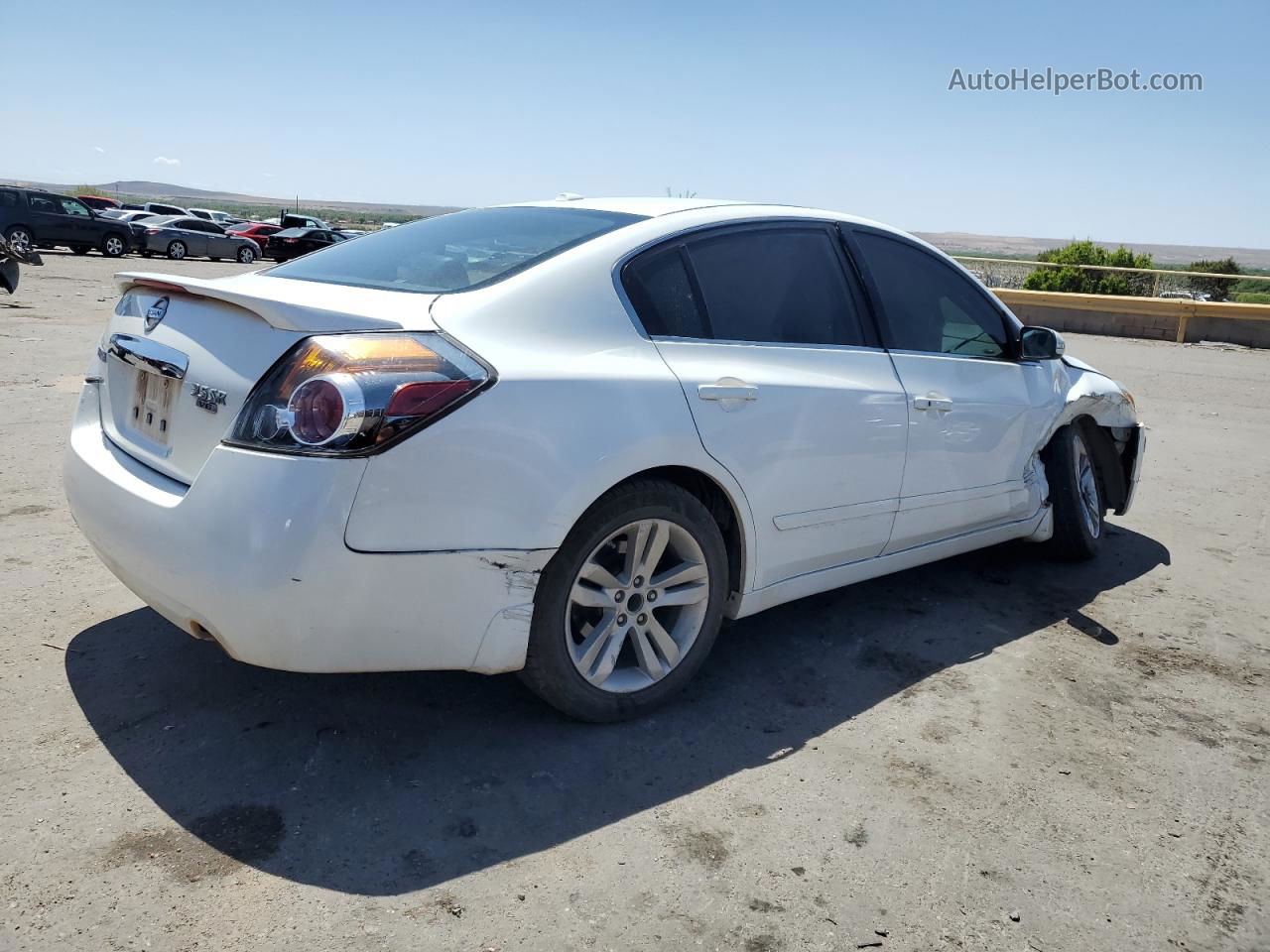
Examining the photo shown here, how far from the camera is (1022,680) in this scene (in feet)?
12.5

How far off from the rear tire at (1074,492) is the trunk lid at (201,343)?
327 centimetres

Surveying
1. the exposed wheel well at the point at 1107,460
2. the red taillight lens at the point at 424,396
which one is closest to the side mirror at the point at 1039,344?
the exposed wheel well at the point at 1107,460

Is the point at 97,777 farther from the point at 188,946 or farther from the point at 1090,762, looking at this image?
the point at 1090,762

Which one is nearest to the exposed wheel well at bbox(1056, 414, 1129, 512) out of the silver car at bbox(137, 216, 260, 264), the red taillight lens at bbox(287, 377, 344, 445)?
the red taillight lens at bbox(287, 377, 344, 445)

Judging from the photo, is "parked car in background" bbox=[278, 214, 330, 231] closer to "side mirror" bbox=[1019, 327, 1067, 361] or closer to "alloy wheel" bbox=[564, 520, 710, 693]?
"side mirror" bbox=[1019, 327, 1067, 361]

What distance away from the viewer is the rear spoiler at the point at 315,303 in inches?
106

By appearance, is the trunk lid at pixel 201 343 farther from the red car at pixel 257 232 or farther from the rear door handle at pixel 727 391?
the red car at pixel 257 232

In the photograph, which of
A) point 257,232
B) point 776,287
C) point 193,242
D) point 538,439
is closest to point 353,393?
point 538,439

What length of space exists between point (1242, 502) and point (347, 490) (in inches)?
248

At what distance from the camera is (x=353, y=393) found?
2.56 meters

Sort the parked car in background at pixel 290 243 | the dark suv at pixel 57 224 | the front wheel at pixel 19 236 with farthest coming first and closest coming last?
the parked car in background at pixel 290 243 < the dark suv at pixel 57 224 < the front wheel at pixel 19 236

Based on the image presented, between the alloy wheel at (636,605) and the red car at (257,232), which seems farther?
the red car at (257,232)

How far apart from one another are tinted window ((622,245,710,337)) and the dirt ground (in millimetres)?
1229

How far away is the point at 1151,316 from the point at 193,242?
26.7m
